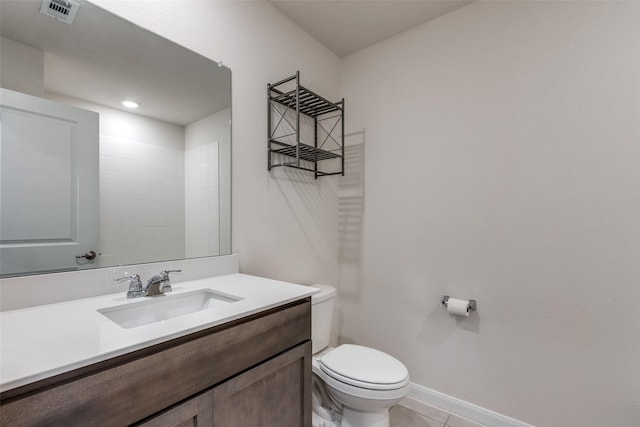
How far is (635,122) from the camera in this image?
1.30m

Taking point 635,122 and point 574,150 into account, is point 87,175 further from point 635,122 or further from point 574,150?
point 635,122

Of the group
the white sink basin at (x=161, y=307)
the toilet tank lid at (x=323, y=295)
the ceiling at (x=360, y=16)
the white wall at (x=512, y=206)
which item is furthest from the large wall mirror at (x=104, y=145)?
the white wall at (x=512, y=206)

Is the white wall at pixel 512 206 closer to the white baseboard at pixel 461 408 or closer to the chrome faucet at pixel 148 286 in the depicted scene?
the white baseboard at pixel 461 408

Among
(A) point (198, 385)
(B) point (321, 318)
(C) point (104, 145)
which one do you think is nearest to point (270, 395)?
(A) point (198, 385)

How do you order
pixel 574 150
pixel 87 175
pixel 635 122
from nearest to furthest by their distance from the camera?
pixel 87 175 → pixel 635 122 → pixel 574 150

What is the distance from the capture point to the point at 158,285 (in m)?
1.07

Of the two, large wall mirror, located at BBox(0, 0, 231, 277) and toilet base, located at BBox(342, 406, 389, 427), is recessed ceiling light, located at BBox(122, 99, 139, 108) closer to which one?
large wall mirror, located at BBox(0, 0, 231, 277)

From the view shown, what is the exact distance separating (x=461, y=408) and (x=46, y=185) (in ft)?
7.30

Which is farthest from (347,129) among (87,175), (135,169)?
(87,175)

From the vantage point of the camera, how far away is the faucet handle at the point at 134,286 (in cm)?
102

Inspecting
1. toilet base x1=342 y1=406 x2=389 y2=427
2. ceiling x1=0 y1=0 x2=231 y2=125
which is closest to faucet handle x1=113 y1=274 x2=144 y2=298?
ceiling x1=0 y1=0 x2=231 y2=125

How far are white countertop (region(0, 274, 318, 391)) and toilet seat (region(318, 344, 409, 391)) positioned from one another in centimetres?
53

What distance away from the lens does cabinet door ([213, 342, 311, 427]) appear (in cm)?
83

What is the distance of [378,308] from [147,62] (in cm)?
191
